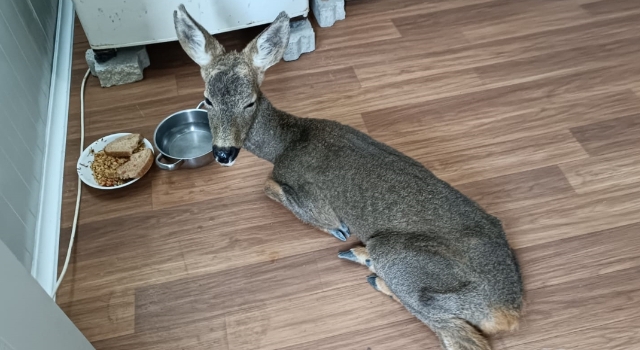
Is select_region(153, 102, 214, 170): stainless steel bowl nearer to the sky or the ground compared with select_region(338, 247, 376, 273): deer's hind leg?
nearer to the sky

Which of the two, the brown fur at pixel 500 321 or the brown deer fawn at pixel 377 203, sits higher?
the brown deer fawn at pixel 377 203

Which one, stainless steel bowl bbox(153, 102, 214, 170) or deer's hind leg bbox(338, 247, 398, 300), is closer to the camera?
deer's hind leg bbox(338, 247, 398, 300)

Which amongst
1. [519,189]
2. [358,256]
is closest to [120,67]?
Answer: [358,256]

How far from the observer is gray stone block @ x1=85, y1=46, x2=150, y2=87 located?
103 inches

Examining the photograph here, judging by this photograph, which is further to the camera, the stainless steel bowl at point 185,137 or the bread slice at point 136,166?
the stainless steel bowl at point 185,137

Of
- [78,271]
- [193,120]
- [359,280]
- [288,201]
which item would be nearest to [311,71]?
[193,120]

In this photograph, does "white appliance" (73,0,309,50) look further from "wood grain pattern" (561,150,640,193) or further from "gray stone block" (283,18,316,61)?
"wood grain pattern" (561,150,640,193)

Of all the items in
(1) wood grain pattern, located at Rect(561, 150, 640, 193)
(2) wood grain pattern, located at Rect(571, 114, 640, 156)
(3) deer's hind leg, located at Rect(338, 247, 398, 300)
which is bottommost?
(1) wood grain pattern, located at Rect(561, 150, 640, 193)

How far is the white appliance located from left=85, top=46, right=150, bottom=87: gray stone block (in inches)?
3.6

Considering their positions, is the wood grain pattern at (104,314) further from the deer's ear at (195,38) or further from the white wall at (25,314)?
the deer's ear at (195,38)

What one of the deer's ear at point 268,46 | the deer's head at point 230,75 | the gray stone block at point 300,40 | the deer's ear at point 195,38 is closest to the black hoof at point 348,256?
the deer's head at point 230,75

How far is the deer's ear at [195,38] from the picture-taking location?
5.95 ft

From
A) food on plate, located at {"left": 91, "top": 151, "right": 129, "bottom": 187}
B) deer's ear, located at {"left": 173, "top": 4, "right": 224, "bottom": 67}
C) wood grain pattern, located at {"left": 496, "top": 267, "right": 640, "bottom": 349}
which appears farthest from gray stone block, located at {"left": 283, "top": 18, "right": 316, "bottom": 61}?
wood grain pattern, located at {"left": 496, "top": 267, "right": 640, "bottom": 349}

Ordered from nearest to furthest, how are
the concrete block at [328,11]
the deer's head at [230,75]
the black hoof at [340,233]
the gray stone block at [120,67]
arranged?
1. the deer's head at [230,75]
2. the black hoof at [340,233]
3. the gray stone block at [120,67]
4. the concrete block at [328,11]
